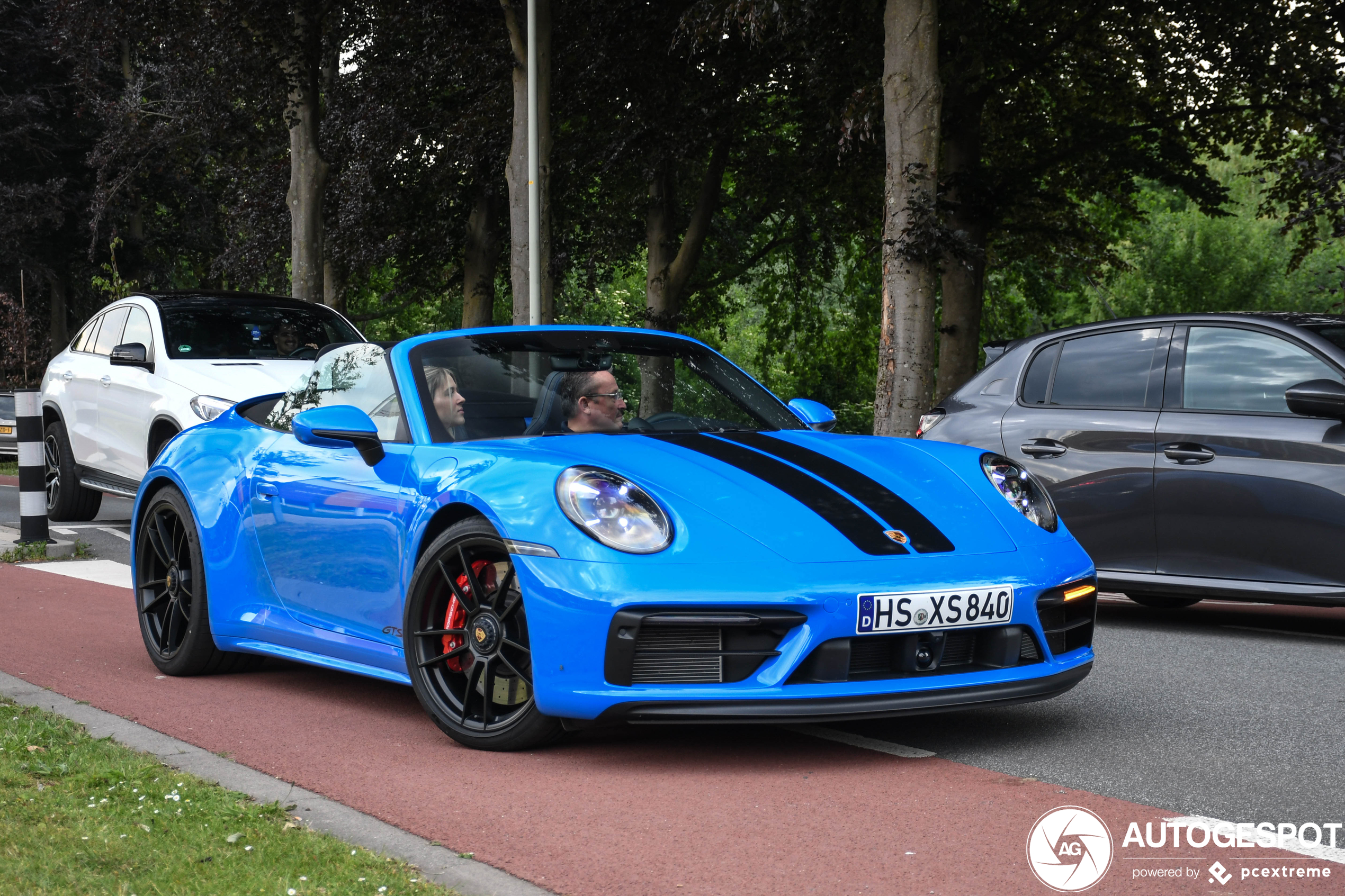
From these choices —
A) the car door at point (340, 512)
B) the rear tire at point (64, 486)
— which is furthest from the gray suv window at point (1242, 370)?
the rear tire at point (64, 486)

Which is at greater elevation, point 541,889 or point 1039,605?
point 1039,605

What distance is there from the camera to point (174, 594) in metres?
6.30

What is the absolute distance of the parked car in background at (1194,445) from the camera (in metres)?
6.73

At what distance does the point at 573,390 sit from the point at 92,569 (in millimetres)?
5825

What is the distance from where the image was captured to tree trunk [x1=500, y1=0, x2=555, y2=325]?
57.0 ft

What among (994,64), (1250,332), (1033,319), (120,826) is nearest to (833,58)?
(994,64)

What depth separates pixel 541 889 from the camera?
10.7 ft

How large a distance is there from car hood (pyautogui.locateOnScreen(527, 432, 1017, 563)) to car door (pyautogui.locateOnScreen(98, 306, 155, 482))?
7.60 metres

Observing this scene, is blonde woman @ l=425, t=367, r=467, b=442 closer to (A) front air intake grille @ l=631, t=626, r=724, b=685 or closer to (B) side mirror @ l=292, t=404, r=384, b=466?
(B) side mirror @ l=292, t=404, r=384, b=466

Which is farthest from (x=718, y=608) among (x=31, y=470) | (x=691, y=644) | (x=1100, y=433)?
(x=31, y=470)

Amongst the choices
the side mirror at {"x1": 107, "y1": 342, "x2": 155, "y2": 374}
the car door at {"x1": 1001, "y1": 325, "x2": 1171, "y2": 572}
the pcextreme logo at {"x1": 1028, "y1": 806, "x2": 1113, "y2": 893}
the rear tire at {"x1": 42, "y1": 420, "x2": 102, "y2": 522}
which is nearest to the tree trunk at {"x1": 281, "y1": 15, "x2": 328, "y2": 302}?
the rear tire at {"x1": 42, "y1": 420, "x2": 102, "y2": 522}

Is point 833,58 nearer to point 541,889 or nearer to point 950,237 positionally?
point 950,237

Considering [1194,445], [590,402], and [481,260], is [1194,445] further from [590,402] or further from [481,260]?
[481,260]

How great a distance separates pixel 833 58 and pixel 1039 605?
1598 cm
